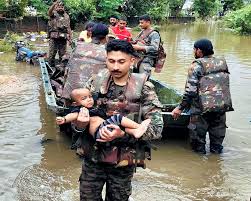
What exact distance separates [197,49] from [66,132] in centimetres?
252

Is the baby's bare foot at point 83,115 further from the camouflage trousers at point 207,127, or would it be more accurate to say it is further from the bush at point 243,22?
the bush at point 243,22

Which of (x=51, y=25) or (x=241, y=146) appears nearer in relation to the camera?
(x=241, y=146)

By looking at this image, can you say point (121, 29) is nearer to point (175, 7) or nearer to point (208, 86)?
point (208, 86)

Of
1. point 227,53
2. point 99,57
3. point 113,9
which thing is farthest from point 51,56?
point 113,9

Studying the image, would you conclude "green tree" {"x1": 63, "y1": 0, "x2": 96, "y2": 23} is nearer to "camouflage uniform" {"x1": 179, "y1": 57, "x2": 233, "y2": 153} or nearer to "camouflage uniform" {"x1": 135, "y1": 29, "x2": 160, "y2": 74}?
"camouflage uniform" {"x1": 135, "y1": 29, "x2": 160, "y2": 74}

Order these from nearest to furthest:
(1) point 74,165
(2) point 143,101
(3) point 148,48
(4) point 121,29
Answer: (2) point 143,101, (1) point 74,165, (3) point 148,48, (4) point 121,29

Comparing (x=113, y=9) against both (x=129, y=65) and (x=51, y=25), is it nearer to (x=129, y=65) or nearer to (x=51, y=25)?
(x=51, y=25)

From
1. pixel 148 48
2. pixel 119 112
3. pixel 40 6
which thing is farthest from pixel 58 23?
pixel 40 6

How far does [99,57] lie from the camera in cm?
618

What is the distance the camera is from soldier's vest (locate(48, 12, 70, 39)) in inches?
462

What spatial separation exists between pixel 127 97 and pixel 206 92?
2.90 m

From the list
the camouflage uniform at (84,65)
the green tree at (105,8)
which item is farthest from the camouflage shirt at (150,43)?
the green tree at (105,8)

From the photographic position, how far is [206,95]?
20.1ft

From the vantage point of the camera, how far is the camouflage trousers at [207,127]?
633 centimetres
